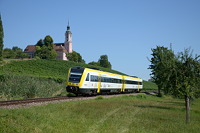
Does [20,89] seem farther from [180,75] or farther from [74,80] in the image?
[180,75]

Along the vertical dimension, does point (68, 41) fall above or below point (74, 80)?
above

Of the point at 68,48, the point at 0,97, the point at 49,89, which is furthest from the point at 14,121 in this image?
the point at 68,48

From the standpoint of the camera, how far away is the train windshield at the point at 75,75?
23.9 metres

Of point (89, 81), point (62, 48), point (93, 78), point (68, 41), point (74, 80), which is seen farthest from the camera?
point (68, 41)

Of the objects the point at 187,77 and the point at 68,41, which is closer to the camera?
the point at 187,77

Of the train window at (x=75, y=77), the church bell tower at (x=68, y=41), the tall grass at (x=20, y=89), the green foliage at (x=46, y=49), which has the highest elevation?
the church bell tower at (x=68, y=41)

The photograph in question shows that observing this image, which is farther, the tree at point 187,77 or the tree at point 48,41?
the tree at point 48,41

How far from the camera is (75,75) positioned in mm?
24250

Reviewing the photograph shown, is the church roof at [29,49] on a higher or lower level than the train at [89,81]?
higher

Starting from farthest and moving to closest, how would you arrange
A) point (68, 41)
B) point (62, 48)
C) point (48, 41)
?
point (68, 41), point (62, 48), point (48, 41)

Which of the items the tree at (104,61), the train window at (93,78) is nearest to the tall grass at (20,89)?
the train window at (93,78)

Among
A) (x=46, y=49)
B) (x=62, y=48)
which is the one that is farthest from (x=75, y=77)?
(x=62, y=48)

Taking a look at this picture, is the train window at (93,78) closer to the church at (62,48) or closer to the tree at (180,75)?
the tree at (180,75)

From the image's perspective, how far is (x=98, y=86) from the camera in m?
27.5
